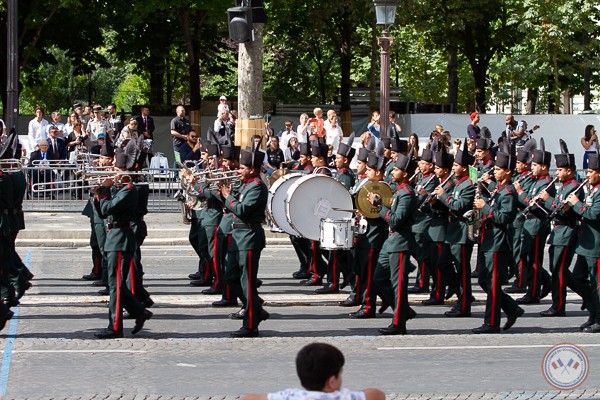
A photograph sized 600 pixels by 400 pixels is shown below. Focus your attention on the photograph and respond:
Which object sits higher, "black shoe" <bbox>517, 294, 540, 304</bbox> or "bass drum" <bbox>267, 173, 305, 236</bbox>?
"bass drum" <bbox>267, 173, 305, 236</bbox>

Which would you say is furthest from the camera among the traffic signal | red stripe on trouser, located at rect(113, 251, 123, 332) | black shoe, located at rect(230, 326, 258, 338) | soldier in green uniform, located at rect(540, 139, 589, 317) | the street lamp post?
the street lamp post

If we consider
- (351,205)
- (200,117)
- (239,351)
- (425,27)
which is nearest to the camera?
(239,351)

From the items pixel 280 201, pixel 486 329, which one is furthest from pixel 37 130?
pixel 486 329

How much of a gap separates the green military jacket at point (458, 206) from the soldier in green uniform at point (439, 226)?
6.0 inches

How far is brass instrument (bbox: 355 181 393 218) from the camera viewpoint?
42.8 feet

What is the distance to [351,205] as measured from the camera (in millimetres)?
13891

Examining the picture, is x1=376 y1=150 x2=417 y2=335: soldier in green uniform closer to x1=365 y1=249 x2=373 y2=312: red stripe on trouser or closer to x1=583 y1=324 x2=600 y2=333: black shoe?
x1=365 y1=249 x2=373 y2=312: red stripe on trouser

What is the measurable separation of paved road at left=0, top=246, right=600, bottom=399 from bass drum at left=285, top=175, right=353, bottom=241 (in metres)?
1.02

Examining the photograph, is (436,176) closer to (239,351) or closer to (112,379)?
(239,351)

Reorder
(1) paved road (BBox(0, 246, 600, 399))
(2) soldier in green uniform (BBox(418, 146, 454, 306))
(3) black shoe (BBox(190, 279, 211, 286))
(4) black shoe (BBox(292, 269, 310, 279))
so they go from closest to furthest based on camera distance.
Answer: (1) paved road (BBox(0, 246, 600, 399)), (2) soldier in green uniform (BBox(418, 146, 454, 306)), (3) black shoe (BBox(190, 279, 211, 286)), (4) black shoe (BBox(292, 269, 310, 279))

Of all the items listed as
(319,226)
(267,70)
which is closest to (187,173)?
(319,226)

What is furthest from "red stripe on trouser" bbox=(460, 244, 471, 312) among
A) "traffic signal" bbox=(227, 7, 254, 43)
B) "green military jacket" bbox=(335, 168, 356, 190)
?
"traffic signal" bbox=(227, 7, 254, 43)

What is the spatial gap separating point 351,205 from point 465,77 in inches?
1595

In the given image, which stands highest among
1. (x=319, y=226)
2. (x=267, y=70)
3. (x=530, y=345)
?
(x=267, y=70)
